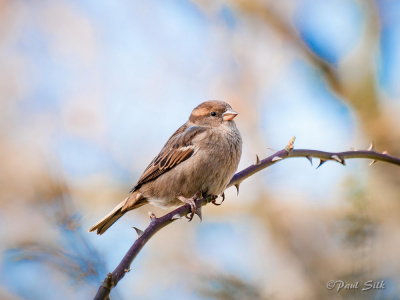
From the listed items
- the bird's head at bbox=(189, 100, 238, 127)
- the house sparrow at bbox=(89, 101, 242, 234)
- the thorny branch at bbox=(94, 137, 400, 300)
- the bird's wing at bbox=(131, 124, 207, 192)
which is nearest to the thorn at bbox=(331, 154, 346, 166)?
the thorny branch at bbox=(94, 137, 400, 300)

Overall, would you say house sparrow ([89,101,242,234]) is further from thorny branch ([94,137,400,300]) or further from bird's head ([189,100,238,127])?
thorny branch ([94,137,400,300])

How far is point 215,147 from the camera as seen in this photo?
4461 mm

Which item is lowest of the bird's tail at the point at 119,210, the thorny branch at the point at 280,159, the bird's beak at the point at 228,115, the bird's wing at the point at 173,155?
the thorny branch at the point at 280,159

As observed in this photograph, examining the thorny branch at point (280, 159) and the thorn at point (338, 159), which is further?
the thorn at point (338, 159)

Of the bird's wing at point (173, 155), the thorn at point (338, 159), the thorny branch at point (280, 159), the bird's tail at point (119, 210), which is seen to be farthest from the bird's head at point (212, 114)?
the thorn at point (338, 159)

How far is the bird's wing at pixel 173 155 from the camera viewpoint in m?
4.55

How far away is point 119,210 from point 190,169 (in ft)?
1.83

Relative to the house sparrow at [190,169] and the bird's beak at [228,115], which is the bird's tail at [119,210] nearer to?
the house sparrow at [190,169]

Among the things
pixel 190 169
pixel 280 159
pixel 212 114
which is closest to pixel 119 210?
pixel 190 169

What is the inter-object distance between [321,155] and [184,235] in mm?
5701

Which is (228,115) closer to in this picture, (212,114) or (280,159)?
(212,114)

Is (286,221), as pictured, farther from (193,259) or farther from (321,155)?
(321,155)

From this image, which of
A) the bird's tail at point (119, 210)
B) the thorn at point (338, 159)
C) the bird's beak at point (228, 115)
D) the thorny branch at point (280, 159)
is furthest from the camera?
the bird's beak at point (228, 115)

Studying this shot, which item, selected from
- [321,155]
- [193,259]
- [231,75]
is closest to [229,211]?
[193,259]
